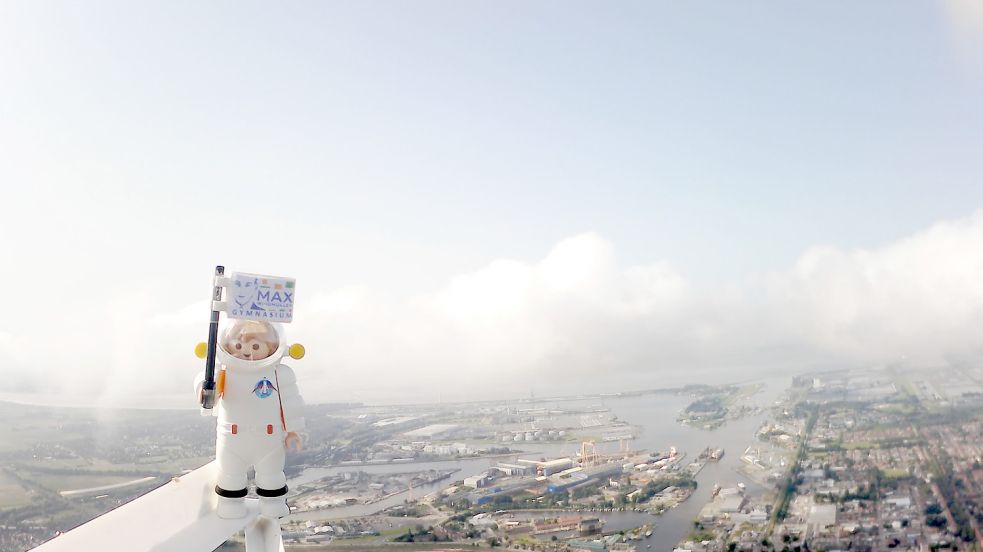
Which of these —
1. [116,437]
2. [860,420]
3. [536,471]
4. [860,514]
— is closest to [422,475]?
[536,471]

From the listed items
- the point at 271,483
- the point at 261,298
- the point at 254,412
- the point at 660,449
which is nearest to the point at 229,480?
the point at 271,483

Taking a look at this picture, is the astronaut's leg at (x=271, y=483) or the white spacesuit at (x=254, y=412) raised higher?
the white spacesuit at (x=254, y=412)

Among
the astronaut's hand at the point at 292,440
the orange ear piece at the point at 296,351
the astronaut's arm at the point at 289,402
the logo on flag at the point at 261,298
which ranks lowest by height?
the astronaut's hand at the point at 292,440

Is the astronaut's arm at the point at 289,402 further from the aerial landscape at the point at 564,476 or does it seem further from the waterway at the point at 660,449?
the waterway at the point at 660,449

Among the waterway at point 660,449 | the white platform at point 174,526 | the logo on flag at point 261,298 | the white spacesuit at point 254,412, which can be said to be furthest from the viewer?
the waterway at point 660,449

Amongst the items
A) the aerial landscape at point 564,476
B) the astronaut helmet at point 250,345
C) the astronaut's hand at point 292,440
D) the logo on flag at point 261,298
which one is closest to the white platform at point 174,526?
the astronaut's hand at point 292,440

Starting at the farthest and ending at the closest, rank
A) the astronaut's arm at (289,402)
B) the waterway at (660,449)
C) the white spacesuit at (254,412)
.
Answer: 1. the waterway at (660,449)
2. the astronaut's arm at (289,402)
3. the white spacesuit at (254,412)

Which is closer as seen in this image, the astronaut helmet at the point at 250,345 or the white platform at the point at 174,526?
the white platform at the point at 174,526
